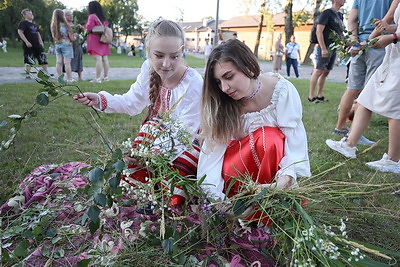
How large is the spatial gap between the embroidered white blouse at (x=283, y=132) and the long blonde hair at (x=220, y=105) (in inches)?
2.8

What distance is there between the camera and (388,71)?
2701mm

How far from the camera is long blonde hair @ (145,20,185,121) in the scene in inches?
80.0

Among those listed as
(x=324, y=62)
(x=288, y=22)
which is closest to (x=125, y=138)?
(x=324, y=62)

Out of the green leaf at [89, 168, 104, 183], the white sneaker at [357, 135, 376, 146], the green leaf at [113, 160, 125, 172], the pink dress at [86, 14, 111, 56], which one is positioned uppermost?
the pink dress at [86, 14, 111, 56]

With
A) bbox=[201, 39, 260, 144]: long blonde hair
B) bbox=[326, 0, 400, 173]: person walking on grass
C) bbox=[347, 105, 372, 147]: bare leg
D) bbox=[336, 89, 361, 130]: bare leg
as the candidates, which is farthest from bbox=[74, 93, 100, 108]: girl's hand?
bbox=[336, 89, 361, 130]: bare leg

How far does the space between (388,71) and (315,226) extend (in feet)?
6.77

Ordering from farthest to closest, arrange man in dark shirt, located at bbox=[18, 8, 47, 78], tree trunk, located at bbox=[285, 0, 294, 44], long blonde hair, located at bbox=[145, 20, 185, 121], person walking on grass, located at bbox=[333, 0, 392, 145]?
tree trunk, located at bbox=[285, 0, 294, 44] → man in dark shirt, located at bbox=[18, 8, 47, 78] → person walking on grass, located at bbox=[333, 0, 392, 145] → long blonde hair, located at bbox=[145, 20, 185, 121]

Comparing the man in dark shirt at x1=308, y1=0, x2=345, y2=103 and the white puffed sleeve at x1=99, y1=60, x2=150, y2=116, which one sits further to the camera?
the man in dark shirt at x1=308, y1=0, x2=345, y2=103

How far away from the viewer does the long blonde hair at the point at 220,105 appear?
1.83 meters

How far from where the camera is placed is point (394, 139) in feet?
9.02

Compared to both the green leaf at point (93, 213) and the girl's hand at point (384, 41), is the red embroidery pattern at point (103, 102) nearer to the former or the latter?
the green leaf at point (93, 213)

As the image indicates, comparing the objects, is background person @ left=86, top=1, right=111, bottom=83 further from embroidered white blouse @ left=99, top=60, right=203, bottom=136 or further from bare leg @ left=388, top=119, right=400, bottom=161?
→ bare leg @ left=388, top=119, right=400, bottom=161

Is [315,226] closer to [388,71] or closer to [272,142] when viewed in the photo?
[272,142]

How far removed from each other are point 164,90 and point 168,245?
1222mm
